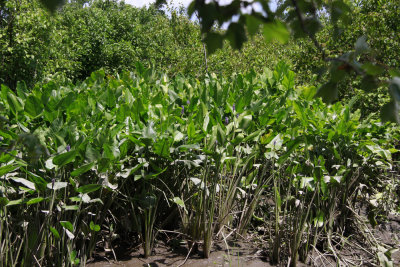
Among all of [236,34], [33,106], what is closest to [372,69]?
[236,34]

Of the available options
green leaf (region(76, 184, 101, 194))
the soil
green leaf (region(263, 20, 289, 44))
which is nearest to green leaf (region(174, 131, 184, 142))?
green leaf (region(76, 184, 101, 194))

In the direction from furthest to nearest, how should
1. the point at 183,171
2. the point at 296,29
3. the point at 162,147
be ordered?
the point at 183,171
the point at 162,147
the point at 296,29

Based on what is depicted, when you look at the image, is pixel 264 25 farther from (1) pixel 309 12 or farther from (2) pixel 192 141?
(2) pixel 192 141

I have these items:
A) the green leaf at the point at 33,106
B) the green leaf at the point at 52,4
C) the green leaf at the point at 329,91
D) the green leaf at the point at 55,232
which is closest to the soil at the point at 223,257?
the green leaf at the point at 55,232

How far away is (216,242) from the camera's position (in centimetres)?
288

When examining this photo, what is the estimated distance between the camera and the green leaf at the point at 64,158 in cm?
214

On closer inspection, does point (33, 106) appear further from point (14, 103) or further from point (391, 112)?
point (391, 112)

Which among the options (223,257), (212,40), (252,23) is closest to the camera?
(252,23)

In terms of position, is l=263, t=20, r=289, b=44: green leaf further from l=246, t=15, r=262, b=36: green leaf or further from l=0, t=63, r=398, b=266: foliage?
l=0, t=63, r=398, b=266: foliage

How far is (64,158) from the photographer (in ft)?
7.09

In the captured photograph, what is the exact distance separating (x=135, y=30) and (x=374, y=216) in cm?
1651

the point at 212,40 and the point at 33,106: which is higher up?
the point at 33,106

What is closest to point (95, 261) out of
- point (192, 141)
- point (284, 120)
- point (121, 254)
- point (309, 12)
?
point (121, 254)

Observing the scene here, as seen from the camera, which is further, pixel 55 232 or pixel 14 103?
pixel 14 103
